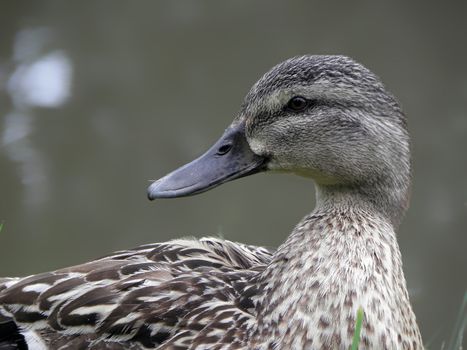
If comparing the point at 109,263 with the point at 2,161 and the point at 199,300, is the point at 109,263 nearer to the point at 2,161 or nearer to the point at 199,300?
the point at 199,300

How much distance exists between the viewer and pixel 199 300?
10.4ft

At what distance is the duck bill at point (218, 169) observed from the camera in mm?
3449

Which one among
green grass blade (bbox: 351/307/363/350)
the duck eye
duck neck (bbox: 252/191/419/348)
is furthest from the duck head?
green grass blade (bbox: 351/307/363/350)

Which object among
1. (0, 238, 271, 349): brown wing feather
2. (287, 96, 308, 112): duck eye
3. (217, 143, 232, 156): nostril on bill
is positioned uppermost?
(287, 96, 308, 112): duck eye

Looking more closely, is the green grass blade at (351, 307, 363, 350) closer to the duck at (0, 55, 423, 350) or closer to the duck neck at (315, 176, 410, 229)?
the duck at (0, 55, 423, 350)

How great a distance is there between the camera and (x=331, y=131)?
334 cm

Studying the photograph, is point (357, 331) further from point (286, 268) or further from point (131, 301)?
point (131, 301)

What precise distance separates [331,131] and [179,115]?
5.28 metres

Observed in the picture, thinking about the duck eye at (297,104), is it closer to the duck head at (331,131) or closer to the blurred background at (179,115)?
the duck head at (331,131)

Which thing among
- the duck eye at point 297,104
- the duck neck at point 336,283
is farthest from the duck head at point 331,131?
the duck neck at point 336,283

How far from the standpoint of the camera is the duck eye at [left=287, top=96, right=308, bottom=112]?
3312mm

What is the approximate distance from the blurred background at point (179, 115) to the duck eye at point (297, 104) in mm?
3149

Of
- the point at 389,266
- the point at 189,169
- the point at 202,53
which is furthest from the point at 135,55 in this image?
the point at 389,266

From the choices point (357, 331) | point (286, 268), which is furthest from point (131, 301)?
point (357, 331)
